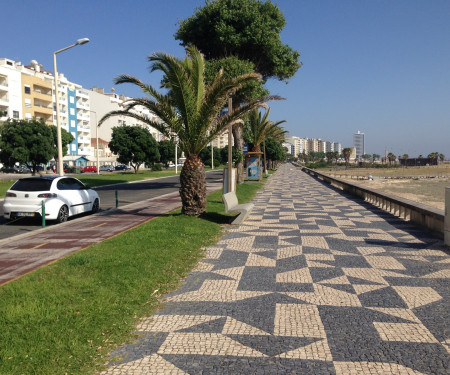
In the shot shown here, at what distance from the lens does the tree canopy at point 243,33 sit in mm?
25922

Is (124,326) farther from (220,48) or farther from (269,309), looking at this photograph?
(220,48)

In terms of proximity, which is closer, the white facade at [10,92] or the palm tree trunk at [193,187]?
the palm tree trunk at [193,187]

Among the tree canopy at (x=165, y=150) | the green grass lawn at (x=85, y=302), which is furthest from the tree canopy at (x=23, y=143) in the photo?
the tree canopy at (x=165, y=150)

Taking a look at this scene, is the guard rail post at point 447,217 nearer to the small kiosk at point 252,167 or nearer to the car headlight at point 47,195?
the car headlight at point 47,195

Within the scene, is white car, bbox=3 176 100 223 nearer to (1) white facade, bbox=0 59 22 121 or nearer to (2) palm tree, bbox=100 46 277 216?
(2) palm tree, bbox=100 46 277 216

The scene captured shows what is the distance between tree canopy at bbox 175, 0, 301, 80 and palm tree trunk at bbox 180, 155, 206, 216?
16.1 m

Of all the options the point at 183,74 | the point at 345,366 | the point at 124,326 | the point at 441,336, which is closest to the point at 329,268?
the point at 441,336

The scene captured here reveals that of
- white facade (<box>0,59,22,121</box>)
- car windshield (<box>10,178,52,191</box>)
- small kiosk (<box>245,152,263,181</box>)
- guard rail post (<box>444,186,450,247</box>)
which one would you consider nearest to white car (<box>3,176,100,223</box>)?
car windshield (<box>10,178,52,191</box>)

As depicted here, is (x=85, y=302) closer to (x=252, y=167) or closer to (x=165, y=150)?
(x=252, y=167)

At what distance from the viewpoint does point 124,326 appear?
417cm

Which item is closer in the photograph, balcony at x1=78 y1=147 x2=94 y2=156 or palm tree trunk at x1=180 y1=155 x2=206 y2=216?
palm tree trunk at x1=180 y1=155 x2=206 y2=216

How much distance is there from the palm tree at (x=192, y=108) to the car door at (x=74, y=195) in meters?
3.41

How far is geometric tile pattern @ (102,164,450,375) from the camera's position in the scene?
138 inches

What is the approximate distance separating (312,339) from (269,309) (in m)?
0.88
